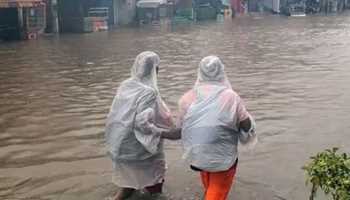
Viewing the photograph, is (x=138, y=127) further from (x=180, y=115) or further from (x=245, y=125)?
(x=245, y=125)

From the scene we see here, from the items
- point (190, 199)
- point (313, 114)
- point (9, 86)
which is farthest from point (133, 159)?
point (9, 86)

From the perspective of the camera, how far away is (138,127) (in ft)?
15.4

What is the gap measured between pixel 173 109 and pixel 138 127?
16.0ft

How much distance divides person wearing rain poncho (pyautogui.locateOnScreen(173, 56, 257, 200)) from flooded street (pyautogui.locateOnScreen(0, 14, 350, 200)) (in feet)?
3.68

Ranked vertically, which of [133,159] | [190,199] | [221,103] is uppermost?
[221,103]

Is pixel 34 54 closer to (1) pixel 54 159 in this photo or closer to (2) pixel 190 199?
(1) pixel 54 159

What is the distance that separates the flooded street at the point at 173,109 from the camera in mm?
5914

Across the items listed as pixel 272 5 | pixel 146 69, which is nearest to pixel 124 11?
pixel 272 5

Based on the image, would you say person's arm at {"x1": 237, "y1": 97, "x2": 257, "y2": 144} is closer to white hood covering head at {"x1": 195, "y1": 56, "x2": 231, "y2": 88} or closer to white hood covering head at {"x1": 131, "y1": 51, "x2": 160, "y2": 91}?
white hood covering head at {"x1": 195, "y1": 56, "x2": 231, "y2": 88}

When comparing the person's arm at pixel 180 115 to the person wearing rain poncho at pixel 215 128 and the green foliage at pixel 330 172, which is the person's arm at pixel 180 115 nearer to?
the person wearing rain poncho at pixel 215 128

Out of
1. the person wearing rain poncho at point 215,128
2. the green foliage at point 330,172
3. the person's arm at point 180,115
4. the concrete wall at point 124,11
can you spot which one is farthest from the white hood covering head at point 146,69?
the concrete wall at point 124,11

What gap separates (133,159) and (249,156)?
235 centimetres

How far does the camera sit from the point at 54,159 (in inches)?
269

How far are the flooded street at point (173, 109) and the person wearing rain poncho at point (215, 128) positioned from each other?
1121mm
